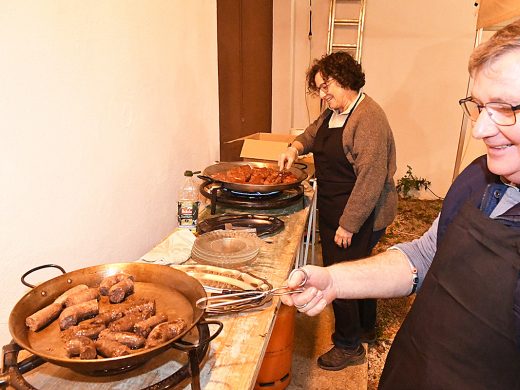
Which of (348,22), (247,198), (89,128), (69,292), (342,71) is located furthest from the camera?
(348,22)

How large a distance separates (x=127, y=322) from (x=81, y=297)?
6.5 inches

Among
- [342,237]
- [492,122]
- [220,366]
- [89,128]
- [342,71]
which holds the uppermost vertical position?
[342,71]

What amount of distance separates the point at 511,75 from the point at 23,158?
4.42 ft

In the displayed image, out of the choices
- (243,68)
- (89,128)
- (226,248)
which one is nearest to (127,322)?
(226,248)

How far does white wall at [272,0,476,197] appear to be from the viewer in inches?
198

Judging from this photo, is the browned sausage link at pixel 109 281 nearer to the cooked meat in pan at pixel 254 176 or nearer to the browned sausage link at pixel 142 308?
Answer: the browned sausage link at pixel 142 308

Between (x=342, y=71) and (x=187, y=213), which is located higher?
(x=342, y=71)

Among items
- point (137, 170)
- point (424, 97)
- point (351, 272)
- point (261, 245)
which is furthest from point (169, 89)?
point (424, 97)

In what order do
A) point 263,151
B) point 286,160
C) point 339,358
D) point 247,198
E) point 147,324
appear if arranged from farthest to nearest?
point 263,151, point 286,160, point 339,358, point 247,198, point 147,324

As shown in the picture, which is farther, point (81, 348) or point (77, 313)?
point (77, 313)

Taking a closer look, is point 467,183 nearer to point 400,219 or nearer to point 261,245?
point 261,245

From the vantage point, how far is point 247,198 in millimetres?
2238

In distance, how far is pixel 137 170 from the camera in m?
1.94

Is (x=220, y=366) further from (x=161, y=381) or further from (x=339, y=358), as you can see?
(x=339, y=358)
